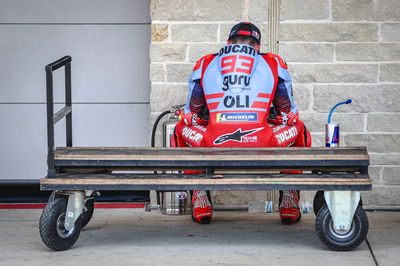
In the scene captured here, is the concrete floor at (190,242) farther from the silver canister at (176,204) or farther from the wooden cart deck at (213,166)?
the wooden cart deck at (213,166)

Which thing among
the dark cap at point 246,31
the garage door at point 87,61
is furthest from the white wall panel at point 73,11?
the dark cap at point 246,31

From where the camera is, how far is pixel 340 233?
17.0 feet

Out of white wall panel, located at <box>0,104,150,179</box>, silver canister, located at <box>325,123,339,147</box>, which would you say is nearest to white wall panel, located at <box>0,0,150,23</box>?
white wall panel, located at <box>0,104,150,179</box>

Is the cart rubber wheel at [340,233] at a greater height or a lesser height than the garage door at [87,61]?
lesser

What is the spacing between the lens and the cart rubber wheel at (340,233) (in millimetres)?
5160

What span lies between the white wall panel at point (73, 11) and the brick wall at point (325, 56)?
65cm

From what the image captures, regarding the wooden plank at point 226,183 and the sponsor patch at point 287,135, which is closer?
the wooden plank at point 226,183

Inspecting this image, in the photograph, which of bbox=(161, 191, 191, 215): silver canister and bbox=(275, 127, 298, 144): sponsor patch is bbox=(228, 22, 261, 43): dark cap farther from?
bbox=(161, 191, 191, 215): silver canister

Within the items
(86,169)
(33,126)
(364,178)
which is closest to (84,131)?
(33,126)

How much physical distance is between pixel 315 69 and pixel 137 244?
240 centimetres

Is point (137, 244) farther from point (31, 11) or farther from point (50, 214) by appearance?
point (31, 11)

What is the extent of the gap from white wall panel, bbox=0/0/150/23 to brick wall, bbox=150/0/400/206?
2.12ft

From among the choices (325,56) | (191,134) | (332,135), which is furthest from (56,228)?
(325,56)

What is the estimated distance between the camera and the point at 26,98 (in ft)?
25.1
